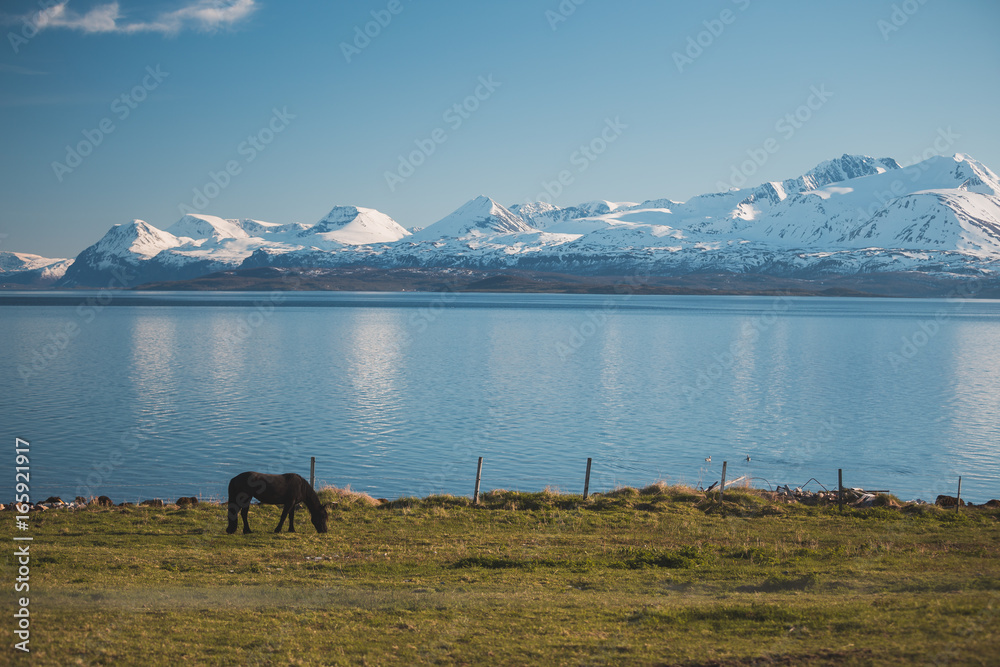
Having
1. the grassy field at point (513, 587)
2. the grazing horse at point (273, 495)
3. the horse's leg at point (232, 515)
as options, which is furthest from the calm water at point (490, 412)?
the grazing horse at point (273, 495)

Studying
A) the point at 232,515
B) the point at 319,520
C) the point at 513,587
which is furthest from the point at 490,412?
the point at 513,587

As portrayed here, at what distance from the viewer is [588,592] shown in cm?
1664

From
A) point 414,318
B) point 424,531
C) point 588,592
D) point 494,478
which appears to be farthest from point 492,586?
point 414,318

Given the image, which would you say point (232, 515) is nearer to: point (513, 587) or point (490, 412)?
point (513, 587)

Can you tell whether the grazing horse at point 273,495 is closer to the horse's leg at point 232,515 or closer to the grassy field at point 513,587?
the horse's leg at point 232,515

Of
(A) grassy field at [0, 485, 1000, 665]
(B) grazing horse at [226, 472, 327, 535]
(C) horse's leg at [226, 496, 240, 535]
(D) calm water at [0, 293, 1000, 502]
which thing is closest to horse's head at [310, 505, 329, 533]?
(B) grazing horse at [226, 472, 327, 535]

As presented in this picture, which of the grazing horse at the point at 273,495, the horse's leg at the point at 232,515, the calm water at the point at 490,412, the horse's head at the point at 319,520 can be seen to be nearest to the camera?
the grazing horse at the point at 273,495

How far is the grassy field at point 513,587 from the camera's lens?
12.1m

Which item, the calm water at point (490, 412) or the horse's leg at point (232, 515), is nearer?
the horse's leg at point (232, 515)

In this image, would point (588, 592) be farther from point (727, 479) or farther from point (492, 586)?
point (727, 479)

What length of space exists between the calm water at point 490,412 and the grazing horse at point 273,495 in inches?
543

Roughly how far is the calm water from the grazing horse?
1378 centimetres

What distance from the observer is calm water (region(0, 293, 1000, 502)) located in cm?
4212

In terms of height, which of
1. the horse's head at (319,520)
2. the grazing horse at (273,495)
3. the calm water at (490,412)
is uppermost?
the grazing horse at (273,495)
